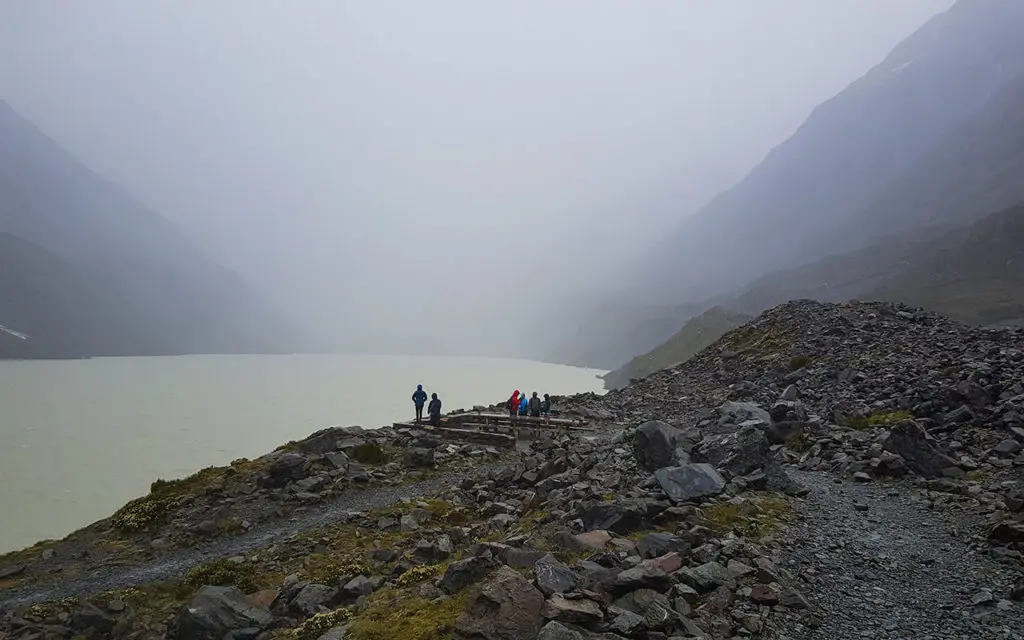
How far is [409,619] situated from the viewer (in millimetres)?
10750

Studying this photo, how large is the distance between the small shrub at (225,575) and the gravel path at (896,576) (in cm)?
1536

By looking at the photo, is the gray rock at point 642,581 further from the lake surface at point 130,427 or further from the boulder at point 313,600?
the lake surface at point 130,427

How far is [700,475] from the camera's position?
16.1 m

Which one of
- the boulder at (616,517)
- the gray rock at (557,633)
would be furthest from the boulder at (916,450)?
the gray rock at (557,633)

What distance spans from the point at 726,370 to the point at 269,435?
68.6 meters

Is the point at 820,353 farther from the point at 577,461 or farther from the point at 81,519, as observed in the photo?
the point at 81,519

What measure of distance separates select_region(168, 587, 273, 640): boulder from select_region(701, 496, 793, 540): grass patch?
11552 mm

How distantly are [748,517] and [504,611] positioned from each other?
7.65 metres

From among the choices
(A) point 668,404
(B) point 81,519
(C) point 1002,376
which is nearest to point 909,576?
(C) point 1002,376

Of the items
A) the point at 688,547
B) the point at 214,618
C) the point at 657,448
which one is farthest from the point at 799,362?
the point at 214,618

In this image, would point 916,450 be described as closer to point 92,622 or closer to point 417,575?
point 417,575

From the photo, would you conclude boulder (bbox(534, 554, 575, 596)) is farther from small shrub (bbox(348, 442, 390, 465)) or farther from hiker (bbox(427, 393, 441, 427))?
hiker (bbox(427, 393, 441, 427))

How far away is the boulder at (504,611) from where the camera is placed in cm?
921

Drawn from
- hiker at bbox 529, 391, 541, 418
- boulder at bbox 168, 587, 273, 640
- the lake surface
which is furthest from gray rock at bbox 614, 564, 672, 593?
the lake surface
